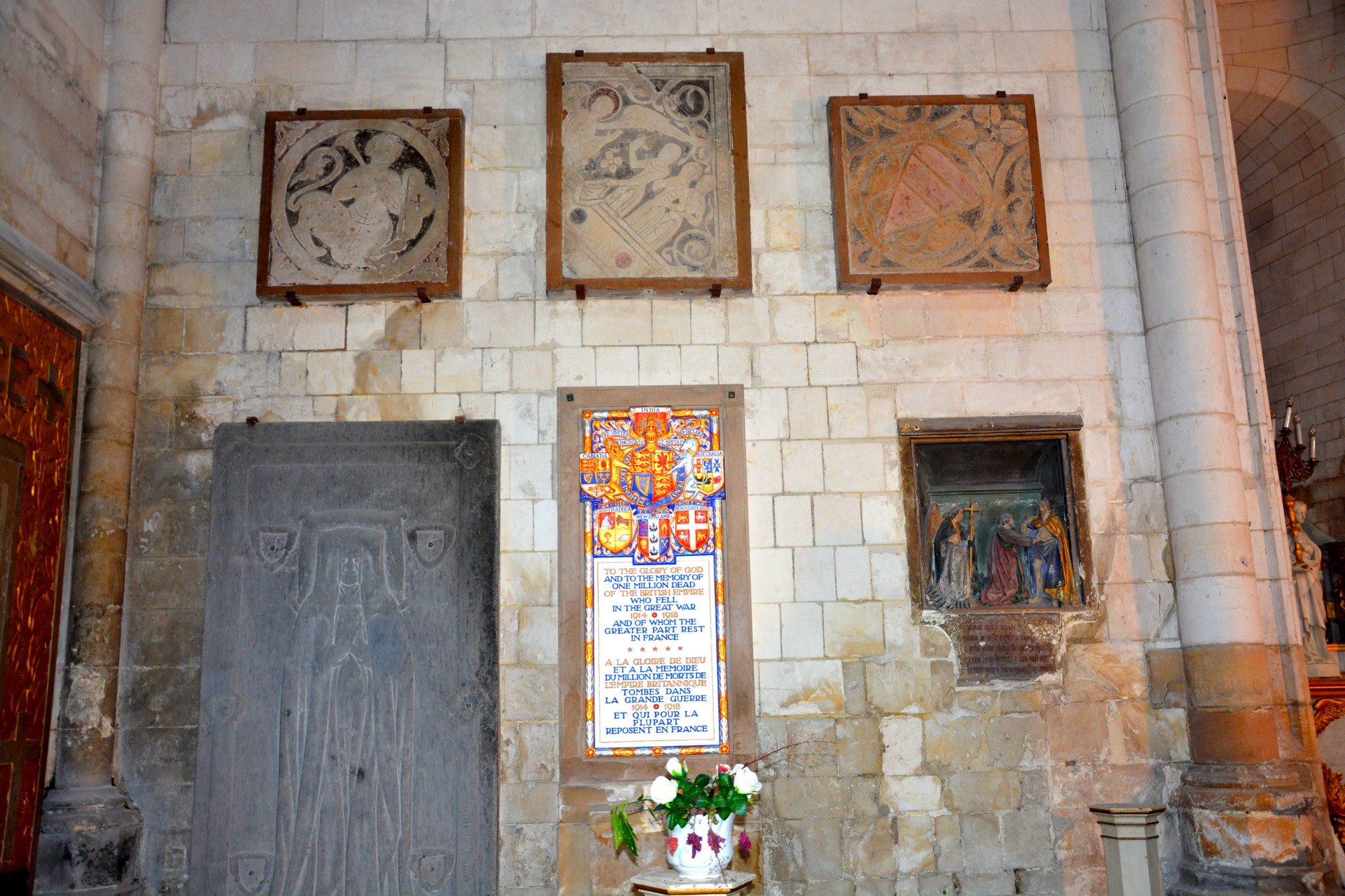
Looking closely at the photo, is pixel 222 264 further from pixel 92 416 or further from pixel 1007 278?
pixel 1007 278

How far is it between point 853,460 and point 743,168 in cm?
169

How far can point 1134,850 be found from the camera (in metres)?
4.83

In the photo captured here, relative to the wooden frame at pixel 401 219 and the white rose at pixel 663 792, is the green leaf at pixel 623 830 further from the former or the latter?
the wooden frame at pixel 401 219

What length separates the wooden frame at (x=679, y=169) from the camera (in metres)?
5.84

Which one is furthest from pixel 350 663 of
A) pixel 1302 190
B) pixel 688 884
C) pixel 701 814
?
pixel 1302 190

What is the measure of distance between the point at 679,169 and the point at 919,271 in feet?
4.59

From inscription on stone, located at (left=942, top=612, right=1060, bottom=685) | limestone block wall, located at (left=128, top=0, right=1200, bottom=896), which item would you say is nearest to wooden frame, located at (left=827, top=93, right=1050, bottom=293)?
limestone block wall, located at (left=128, top=0, right=1200, bottom=896)

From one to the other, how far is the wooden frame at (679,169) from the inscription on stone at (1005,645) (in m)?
2.11

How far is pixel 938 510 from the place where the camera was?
591 centimetres

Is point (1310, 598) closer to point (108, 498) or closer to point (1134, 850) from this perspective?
point (1134, 850)

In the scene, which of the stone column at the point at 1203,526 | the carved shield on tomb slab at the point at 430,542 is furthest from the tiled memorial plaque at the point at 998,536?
the carved shield on tomb slab at the point at 430,542

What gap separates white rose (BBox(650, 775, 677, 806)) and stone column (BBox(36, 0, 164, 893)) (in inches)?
102

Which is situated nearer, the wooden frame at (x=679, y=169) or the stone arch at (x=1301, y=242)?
the wooden frame at (x=679, y=169)

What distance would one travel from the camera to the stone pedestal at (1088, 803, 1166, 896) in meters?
4.80
